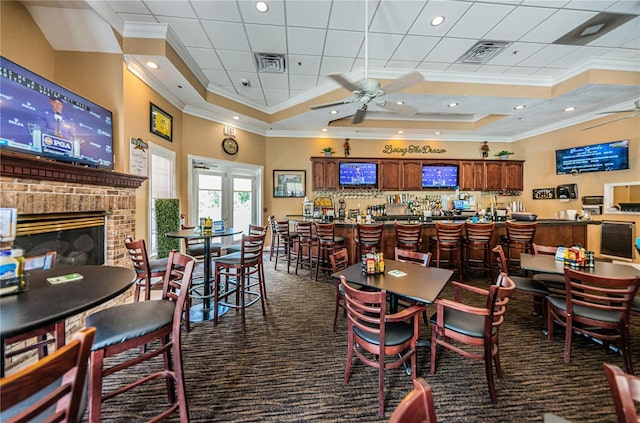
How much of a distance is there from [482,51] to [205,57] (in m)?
4.48

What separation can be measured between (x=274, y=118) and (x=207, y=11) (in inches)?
123

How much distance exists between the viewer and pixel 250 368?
2.20 meters

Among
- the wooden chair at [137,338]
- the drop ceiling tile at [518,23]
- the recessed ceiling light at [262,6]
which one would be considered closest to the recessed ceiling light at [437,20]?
the drop ceiling tile at [518,23]

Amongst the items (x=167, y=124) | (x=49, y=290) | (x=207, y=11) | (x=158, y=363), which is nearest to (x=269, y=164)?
(x=167, y=124)

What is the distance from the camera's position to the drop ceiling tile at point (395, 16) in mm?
3021

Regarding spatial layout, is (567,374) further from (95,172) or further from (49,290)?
(95,172)

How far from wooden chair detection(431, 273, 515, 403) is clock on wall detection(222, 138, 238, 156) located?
18.5 feet

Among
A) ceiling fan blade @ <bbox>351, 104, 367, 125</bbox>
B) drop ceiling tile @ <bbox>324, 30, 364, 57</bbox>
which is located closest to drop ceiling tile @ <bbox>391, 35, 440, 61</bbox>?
drop ceiling tile @ <bbox>324, 30, 364, 57</bbox>

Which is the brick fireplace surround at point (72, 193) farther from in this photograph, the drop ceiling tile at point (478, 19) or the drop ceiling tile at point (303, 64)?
the drop ceiling tile at point (478, 19)

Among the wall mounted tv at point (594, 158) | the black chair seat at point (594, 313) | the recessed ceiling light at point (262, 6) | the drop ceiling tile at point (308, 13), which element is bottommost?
the black chair seat at point (594, 313)

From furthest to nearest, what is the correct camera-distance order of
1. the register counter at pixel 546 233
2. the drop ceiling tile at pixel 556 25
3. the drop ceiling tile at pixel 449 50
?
the register counter at pixel 546 233, the drop ceiling tile at pixel 449 50, the drop ceiling tile at pixel 556 25

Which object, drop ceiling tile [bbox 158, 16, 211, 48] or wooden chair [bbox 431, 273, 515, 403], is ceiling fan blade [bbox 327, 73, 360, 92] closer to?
drop ceiling tile [bbox 158, 16, 211, 48]

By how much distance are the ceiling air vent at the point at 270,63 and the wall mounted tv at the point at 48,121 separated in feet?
7.77

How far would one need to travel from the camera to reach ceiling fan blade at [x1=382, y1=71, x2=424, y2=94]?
9.28ft
